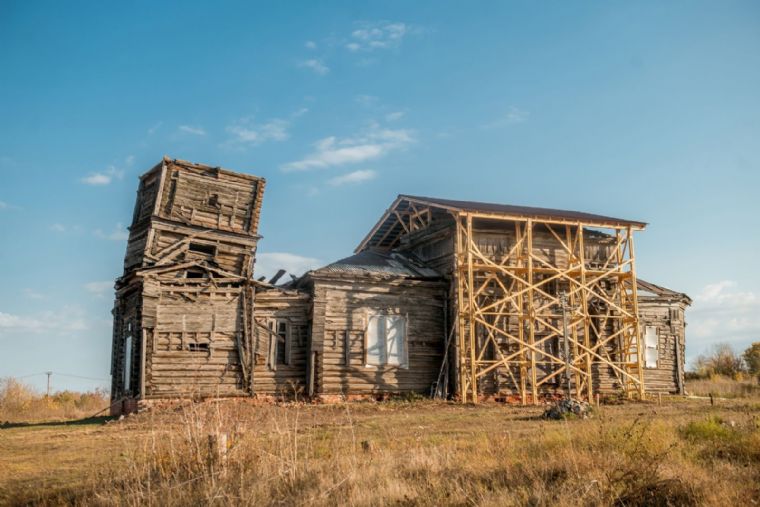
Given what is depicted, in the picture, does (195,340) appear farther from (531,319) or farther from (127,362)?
(531,319)

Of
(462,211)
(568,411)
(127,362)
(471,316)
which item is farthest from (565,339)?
(127,362)

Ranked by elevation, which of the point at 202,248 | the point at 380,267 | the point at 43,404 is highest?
the point at 202,248

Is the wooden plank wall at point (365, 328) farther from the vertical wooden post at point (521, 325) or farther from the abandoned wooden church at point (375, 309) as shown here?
the vertical wooden post at point (521, 325)

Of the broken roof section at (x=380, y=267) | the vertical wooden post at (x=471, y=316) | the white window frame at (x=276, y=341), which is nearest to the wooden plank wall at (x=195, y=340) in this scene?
the white window frame at (x=276, y=341)

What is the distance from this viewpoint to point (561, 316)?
2694cm

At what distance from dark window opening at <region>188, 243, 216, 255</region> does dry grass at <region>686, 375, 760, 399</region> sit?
19.7m

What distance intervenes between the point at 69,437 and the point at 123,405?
5944 millimetres

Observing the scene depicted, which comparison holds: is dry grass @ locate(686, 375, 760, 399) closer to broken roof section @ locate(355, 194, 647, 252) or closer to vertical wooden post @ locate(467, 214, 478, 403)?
broken roof section @ locate(355, 194, 647, 252)

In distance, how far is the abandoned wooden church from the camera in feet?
78.6

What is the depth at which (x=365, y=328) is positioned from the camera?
25.9 meters

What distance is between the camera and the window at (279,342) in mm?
25188

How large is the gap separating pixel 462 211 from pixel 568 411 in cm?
A: 930

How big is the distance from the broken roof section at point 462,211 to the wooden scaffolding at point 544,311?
181 mm

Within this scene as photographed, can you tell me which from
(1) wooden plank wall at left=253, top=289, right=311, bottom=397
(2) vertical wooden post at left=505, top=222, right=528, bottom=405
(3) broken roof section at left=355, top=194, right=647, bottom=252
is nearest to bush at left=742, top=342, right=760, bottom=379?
(3) broken roof section at left=355, top=194, right=647, bottom=252
